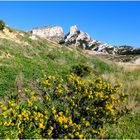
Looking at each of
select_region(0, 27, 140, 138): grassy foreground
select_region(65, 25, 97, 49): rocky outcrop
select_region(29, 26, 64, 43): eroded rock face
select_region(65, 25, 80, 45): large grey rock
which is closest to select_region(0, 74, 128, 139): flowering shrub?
select_region(0, 27, 140, 138): grassy foreground

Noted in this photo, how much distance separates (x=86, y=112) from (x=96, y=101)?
0.48 meters

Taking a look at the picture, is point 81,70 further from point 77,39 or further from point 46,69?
point 77,39

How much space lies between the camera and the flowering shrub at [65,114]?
846 centimetres

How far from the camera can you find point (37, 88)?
13.6 metres

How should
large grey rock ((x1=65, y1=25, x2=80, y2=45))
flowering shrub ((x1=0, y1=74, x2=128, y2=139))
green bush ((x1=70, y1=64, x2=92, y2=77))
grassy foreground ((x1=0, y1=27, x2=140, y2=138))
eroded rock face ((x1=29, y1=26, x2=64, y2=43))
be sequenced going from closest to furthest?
flowering shrub ((x1=0, y1=74, x2=128, y2=139)) → grassy foreground ((x1=0, y1=27, x2=140, y2=138)) → green bush ((x1=70, y1=64, x2=92, y2=77)) → large grey rock ((x1=65, y1=25, x2=80, y2=45)) → eroded rock face ((x1=29, y1=26, x2=64, y2=43))

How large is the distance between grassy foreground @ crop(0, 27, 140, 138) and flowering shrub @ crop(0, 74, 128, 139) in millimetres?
833

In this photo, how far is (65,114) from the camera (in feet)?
31.6

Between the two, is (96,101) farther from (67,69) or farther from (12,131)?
(67,69)

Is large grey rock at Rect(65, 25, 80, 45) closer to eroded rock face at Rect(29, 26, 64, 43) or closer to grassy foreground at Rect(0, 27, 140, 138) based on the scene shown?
eroded rock face at Rect(29, 26, 64, 43)

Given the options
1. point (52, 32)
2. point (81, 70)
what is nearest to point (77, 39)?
point (52, 32)

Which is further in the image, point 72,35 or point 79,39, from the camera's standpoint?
point 72,35

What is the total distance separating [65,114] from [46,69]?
831 centimetres

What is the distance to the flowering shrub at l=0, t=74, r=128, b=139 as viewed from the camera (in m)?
8.46

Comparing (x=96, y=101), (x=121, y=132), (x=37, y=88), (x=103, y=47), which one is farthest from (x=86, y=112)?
(x=103, y=47)
